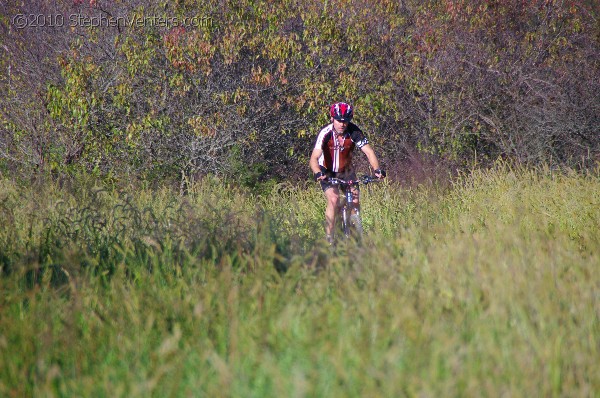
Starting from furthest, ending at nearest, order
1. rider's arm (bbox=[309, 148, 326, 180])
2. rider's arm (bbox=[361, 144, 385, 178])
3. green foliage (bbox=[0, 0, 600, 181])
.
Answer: green foliage (bbox=[0, 0, 600, 181]) → rider's arm (bbox=[309, 148, 326, 180]) → rider's arm (bbox=[361, 144, 385, 178])

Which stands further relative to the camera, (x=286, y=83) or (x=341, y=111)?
(x=286, y=83)

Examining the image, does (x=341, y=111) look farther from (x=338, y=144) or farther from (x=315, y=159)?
(x=315, y=159)

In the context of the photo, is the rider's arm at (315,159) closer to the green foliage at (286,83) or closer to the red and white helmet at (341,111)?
the red and white helmet at (341,111)

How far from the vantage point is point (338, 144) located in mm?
9555

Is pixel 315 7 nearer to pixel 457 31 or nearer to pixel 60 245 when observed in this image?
pixel 457 31

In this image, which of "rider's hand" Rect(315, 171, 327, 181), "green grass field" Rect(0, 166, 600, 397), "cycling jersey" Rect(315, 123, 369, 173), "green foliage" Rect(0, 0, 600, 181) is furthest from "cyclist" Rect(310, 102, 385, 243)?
"green foliage" Rect(0, 0, 600, 181)

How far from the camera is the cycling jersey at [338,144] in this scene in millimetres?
9492

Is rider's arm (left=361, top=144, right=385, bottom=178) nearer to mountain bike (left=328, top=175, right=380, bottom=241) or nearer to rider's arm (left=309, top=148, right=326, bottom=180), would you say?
mountain bike (left=328, top=175, right=380, bottom=241)

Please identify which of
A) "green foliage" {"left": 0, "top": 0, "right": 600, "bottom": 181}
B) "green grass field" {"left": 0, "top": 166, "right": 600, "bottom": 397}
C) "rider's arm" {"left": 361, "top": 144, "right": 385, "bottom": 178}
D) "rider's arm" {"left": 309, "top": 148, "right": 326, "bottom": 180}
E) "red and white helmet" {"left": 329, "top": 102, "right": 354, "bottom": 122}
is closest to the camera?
"green grass field" {"left": 0, "top": 166, "right": 600, "bottom": 397}

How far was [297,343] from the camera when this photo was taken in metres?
4.09

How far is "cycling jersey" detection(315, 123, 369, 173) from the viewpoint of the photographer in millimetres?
9492

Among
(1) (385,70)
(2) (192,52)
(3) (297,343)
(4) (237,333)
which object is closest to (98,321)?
(4) (237,333)

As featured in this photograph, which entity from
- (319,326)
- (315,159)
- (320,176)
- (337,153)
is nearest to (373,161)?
(337,153)

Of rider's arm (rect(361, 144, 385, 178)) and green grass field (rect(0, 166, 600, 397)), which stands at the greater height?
rider's arm (rect(361, 144, 385, 178))
